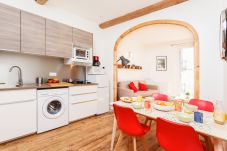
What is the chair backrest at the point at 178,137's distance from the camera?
1.01m

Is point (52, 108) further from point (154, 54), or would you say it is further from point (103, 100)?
point (154, 54)

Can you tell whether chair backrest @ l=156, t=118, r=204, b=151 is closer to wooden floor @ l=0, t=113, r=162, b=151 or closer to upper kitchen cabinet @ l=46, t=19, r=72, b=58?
wooden floor @ l=0, t=113, r=162, b=151

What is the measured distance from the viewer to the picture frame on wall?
19.6ft

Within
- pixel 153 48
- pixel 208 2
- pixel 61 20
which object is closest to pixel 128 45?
pixel 153 48

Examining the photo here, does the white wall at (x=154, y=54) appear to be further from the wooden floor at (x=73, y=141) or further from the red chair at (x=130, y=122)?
the red chair at (x=130, y=122)

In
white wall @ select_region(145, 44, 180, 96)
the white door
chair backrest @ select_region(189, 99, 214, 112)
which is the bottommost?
the white door

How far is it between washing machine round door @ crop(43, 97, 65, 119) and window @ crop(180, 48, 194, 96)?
16.5 feet

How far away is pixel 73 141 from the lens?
2.15 metres

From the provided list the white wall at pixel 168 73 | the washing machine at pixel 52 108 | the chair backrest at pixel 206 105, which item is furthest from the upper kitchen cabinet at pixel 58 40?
the white wall at pixel 168 73

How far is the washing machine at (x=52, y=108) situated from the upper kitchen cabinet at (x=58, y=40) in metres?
0.86

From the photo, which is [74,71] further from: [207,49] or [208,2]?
[208,2]

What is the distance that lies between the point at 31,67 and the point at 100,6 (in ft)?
6.97

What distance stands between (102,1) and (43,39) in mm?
1518

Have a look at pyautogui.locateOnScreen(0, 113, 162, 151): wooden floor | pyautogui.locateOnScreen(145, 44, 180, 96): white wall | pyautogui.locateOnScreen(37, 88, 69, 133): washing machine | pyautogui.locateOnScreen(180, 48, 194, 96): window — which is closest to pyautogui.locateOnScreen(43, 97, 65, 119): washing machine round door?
pyautogui.locateOnScreen(37, 88, 69, 133): washing machine
